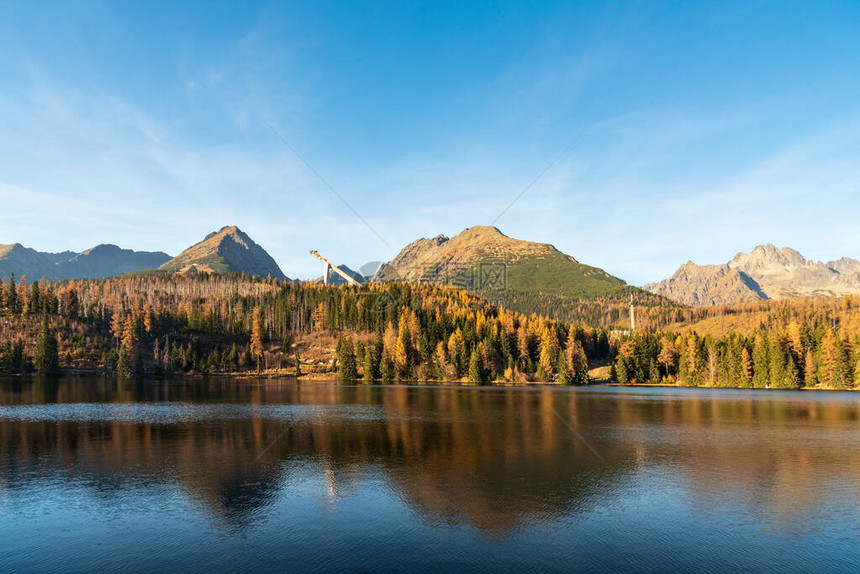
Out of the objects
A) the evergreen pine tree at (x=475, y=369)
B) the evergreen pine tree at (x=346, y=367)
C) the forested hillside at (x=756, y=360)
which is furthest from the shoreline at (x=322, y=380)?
the forested hillside at (x=756, y=360)

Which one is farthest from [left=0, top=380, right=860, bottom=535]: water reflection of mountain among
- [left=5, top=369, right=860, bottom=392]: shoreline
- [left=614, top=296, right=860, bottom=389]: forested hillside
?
[left=5, top=369, right=860, bottom=392]: shoreline

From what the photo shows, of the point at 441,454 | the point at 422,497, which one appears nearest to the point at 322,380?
the point at 441,454

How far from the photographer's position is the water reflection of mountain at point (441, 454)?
109 feet

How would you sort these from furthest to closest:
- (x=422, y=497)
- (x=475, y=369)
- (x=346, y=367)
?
(x=346, y=367) < (x=475, y=369) < (x=422, y=497)

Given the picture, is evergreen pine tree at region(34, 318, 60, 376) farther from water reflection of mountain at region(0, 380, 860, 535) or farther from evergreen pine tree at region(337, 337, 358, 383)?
water reflection of mountain at region(0, 380, 860, 535)

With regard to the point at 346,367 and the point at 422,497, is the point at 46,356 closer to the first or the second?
the point at 346,367

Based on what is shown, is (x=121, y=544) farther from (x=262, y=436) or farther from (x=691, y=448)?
(x=691, y=448)

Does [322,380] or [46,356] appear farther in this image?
[322,380]

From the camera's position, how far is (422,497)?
32.9 m

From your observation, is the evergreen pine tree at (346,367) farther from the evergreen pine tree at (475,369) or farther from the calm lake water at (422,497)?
the calm lake water at (422,497)

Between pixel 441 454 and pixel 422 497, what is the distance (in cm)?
1397

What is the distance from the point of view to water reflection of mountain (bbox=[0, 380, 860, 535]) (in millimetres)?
33219

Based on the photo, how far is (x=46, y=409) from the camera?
7781 cm

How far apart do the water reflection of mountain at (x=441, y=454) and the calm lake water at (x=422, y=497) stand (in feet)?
0.89
